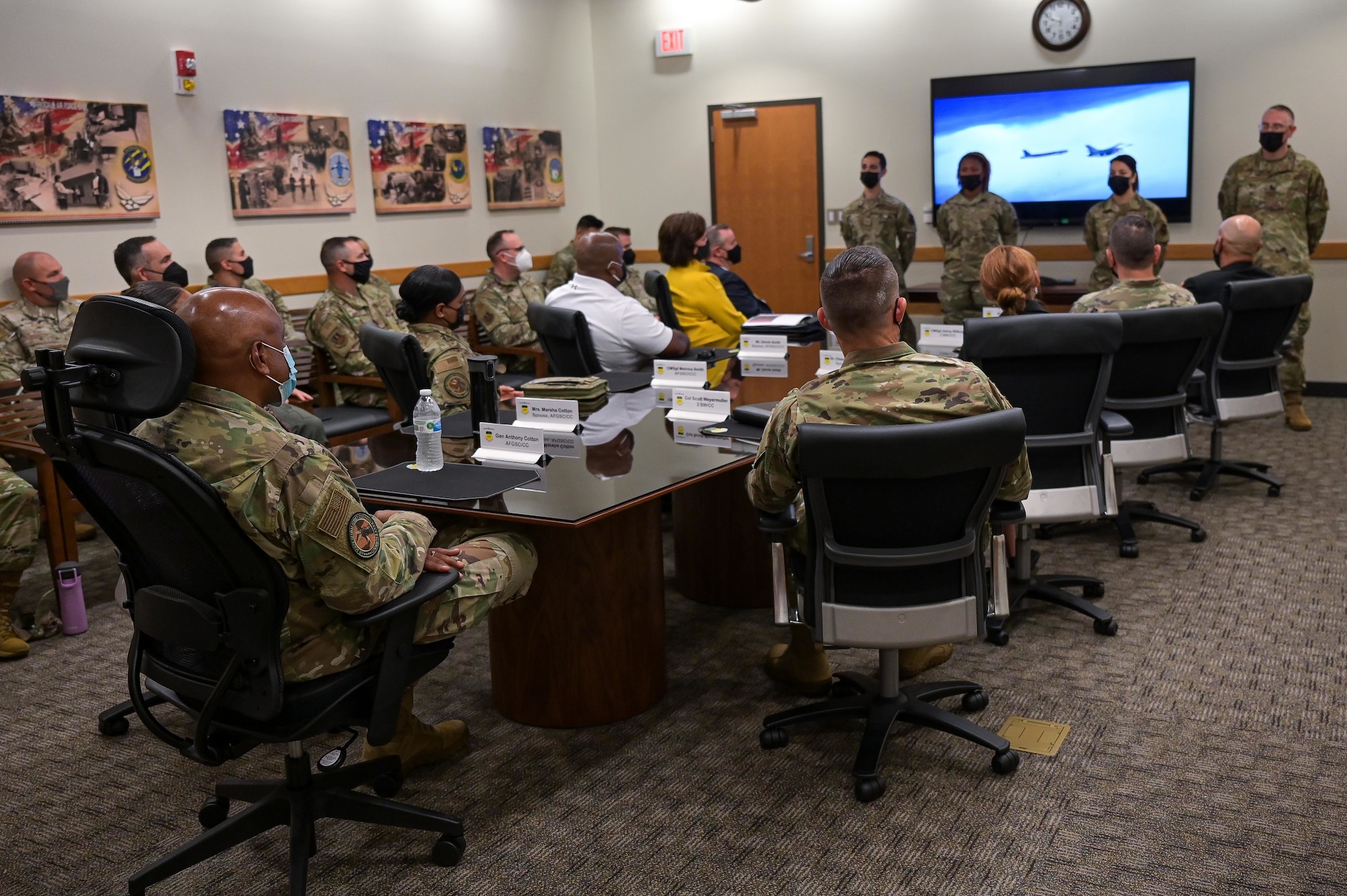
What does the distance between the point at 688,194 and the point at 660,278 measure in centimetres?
428

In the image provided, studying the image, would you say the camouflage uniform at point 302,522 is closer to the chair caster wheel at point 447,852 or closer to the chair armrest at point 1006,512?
the chair caster wheel at point 447,852

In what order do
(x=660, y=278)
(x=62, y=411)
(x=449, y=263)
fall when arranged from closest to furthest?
(x=62, y=411), (x=660, y=278), (x=449, y=263)

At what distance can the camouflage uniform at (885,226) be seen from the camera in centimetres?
771

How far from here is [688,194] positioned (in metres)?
9.07

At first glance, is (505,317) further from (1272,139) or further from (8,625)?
(1272,139)

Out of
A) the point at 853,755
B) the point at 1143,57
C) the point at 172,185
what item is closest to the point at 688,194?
the point at 1143,57

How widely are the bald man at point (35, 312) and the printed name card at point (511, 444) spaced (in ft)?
9.06

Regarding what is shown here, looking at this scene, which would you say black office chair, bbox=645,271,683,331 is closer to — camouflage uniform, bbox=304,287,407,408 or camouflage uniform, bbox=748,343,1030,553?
camouflage uniform, bbox=304,287,407,408

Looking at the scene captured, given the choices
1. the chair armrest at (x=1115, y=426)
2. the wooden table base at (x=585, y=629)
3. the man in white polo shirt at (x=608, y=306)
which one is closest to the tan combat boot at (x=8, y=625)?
the wooden table base at (x=585, y=629)

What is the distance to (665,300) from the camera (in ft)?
16.4

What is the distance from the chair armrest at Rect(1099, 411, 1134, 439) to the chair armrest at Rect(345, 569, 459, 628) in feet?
6.99

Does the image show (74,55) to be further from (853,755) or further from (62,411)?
(853,755)

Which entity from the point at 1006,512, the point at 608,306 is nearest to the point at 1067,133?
the point at 608,306

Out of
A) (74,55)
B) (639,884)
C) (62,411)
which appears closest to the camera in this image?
(62,411)
